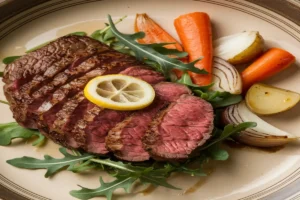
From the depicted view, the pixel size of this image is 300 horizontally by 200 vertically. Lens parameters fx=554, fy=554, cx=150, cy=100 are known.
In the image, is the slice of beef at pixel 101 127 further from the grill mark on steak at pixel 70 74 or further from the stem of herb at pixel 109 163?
the grill mark on steak at pixel 70 74

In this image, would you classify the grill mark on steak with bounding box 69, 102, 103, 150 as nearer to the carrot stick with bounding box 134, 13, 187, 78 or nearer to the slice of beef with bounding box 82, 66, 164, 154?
the slice of beef with bounding box 82, 66, 164, 154

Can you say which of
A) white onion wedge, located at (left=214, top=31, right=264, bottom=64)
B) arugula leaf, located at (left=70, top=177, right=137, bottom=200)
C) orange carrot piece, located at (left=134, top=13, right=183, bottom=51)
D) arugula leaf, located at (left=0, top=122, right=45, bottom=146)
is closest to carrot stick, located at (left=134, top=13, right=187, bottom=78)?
orange carrot piece, located at (left=134, top=13, right=183, bottom=51)

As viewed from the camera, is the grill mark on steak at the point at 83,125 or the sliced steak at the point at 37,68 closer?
the grill mark on steak at the point at 83,125

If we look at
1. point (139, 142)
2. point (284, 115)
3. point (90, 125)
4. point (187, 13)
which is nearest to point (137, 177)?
point (139, 142)

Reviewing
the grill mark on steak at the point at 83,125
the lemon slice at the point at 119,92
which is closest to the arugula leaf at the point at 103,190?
the grill mark on steak at the point at 83,125

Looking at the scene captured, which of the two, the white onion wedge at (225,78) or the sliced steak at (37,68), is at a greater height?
the sliced steak at (37,68)

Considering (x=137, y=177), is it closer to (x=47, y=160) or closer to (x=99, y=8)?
(x=47, y=160)

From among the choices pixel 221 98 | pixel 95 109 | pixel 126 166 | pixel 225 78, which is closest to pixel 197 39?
pixel 225 78
